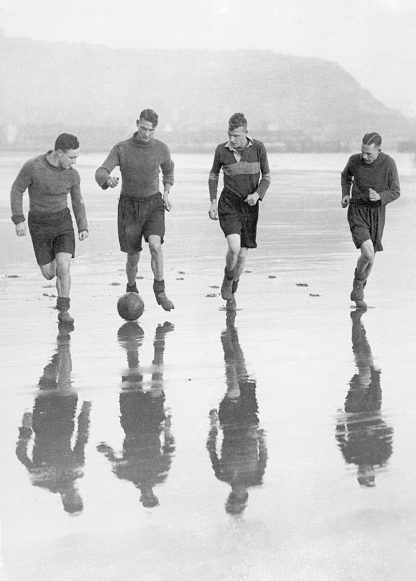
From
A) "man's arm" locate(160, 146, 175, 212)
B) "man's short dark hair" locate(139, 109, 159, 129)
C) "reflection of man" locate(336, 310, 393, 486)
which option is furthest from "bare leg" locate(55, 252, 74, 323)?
"reflection of man" locate(336, 310, 393, 486)

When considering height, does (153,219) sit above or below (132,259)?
above

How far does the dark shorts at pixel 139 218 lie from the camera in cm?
1272

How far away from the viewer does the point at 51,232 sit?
12180mm

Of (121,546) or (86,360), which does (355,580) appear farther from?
(86,360)

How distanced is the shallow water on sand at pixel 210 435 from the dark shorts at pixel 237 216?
654 millimetres

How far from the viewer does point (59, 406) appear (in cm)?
801

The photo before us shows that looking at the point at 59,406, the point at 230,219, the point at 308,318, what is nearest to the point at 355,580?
the point at 59,406

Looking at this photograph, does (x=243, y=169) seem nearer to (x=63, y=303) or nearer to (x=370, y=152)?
(x=370, y=152)

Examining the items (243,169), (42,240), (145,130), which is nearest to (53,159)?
(42,240)

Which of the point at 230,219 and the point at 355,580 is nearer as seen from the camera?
the point at 355,580

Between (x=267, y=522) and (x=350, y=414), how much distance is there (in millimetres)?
2318

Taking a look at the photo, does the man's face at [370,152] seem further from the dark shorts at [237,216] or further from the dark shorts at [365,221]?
the dark shorts at [237,216]

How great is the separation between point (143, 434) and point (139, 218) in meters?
5.70

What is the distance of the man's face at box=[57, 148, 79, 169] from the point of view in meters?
11.6
